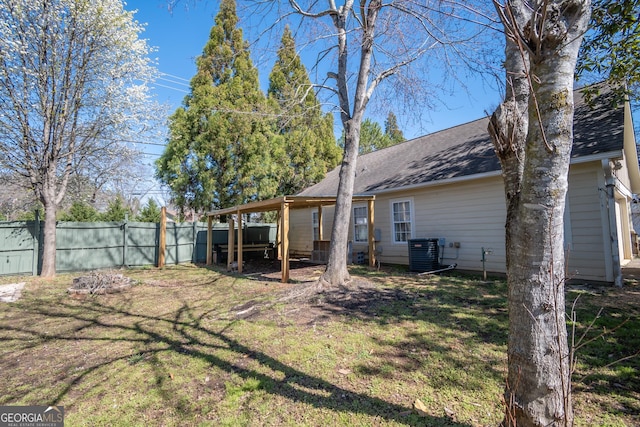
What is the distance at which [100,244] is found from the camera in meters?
11.3

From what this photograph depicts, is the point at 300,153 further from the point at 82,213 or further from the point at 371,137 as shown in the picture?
the point at 371,137

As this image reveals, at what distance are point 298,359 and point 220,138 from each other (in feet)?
41.9

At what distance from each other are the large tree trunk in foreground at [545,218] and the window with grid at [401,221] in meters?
8.75

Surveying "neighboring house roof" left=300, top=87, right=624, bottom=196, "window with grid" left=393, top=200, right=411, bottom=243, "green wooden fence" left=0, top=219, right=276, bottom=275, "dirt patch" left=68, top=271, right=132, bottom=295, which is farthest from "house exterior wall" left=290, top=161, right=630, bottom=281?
"dirt patch" left=68, top=271, right=132, bottom=295

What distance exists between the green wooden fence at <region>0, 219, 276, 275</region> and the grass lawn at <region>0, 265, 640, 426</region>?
463 centimetres

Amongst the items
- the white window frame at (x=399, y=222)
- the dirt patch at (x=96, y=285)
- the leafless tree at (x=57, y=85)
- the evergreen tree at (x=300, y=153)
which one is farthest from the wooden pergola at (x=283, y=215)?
the evergreen tree at (x=300, y=153)

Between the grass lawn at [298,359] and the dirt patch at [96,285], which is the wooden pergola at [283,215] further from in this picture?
the dirt patch at [96,285]

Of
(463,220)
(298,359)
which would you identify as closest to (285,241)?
(298,359)

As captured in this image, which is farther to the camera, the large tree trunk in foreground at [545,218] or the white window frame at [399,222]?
the white window frame at [399,222]

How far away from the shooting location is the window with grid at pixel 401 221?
10.5 m

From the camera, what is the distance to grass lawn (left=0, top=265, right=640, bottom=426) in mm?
2604

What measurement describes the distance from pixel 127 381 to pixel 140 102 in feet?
36.0

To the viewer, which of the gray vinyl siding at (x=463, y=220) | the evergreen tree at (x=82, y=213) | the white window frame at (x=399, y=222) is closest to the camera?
the gray vinyl siding at (x=463, y=220)

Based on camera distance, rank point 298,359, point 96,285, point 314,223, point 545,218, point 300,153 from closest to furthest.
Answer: point 545,218 < point 298,359 < point 96,285 < point 314,223 < point 300,153
